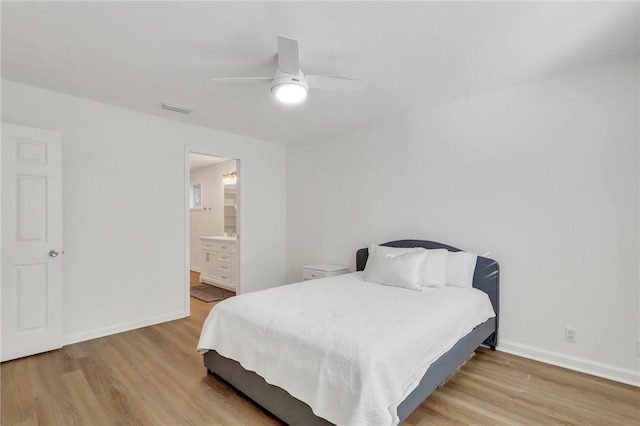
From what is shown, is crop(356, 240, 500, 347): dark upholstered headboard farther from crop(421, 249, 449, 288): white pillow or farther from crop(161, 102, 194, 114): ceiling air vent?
crop(161, 102, 194, 114): ceiling air vent

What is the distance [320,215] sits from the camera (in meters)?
4.71

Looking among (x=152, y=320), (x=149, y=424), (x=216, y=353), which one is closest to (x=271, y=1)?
(x=216, y=353)

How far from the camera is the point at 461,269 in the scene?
9.84 ft

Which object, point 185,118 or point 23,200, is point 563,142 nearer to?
point 185,118

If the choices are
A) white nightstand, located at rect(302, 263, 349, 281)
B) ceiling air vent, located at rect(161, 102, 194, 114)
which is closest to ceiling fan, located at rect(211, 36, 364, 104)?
ceiling air vent, located at rect(161, 102, 194, 114)

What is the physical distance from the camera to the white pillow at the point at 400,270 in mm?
2895

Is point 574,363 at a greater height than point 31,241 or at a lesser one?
lesser

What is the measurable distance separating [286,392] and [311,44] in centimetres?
224

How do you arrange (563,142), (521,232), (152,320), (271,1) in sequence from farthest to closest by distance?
(152,320)
(521,232)
(563,142)
(271,1)

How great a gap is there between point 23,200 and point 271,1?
2.75 meters

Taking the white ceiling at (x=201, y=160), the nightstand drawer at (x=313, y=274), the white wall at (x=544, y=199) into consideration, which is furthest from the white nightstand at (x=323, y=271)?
the white ceiling at (x=201, y=160)

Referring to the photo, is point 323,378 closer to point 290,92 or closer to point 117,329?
point 290,92

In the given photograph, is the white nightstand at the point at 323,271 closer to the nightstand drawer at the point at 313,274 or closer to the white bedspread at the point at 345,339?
the nightstand drawer at the point at 313,274

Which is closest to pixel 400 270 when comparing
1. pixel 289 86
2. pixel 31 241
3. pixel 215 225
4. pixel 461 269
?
pixel 461 269
